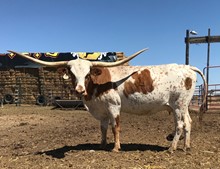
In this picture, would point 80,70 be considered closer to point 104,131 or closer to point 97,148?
point 104,131

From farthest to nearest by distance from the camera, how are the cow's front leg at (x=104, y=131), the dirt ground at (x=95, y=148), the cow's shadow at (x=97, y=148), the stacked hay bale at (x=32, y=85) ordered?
the stacked hay bale at (x=32, y=85), the cow's front leg at (x=104, y=131), the cow's shadow at (x=97, y=148), the dirt ground at (x=95, y=148)

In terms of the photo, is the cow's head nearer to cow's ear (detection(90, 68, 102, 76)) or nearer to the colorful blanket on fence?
cow's ear (detection(90, 68, 102, 76))

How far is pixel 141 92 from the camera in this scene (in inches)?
289

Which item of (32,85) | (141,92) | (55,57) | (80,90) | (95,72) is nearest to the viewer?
(80,90)

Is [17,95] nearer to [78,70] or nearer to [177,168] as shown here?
[78,70]

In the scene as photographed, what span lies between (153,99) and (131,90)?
562mm

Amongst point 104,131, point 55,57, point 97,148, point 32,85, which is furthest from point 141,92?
point 32,85

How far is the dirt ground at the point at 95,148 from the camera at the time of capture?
6062 mm

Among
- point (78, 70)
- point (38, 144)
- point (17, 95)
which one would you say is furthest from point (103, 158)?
point (17, 95)

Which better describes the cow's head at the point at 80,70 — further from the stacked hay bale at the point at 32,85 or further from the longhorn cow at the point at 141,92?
the stacked hay bale at the point at 32,85

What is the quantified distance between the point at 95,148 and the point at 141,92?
1795mm

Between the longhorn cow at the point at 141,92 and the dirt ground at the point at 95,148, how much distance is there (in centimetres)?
58

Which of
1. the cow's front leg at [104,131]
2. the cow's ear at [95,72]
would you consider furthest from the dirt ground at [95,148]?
the cow's ear at [95,72]

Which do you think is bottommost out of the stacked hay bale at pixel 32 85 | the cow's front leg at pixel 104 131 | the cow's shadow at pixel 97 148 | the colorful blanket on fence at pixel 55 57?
the cow's shadow at pixel 97 148
